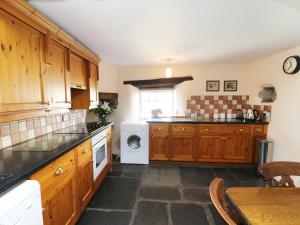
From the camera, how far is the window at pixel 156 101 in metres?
3.92

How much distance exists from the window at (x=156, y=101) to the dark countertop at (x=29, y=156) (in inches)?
88.2

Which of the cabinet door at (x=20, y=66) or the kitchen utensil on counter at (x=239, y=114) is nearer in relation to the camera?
the cabinet door at (x=20, y=66)

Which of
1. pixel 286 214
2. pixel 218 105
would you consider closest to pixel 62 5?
pixel 286 214

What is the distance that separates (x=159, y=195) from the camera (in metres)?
2.32

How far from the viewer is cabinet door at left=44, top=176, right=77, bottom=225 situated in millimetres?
1252

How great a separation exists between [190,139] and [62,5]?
9.10 ft

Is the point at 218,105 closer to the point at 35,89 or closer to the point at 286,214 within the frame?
the point at 286,214

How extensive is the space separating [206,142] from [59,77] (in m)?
2.65

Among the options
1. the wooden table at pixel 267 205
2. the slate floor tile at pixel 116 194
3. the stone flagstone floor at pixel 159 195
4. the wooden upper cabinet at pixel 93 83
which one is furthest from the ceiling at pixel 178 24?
the slate floor tile at pixel 116 194

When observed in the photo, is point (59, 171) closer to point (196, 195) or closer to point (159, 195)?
point (159, 195)

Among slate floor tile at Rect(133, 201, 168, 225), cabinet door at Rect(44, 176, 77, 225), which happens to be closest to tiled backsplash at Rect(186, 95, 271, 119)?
slate floor tile at Rect(133, 201, 168, 225)

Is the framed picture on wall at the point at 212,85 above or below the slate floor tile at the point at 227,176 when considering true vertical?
above

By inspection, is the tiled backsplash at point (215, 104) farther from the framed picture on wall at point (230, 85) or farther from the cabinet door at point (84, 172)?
the cabinet door at point (84, 172)

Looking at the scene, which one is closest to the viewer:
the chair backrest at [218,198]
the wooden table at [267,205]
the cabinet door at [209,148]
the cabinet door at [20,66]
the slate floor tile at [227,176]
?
the chair backrest at [218,198]
